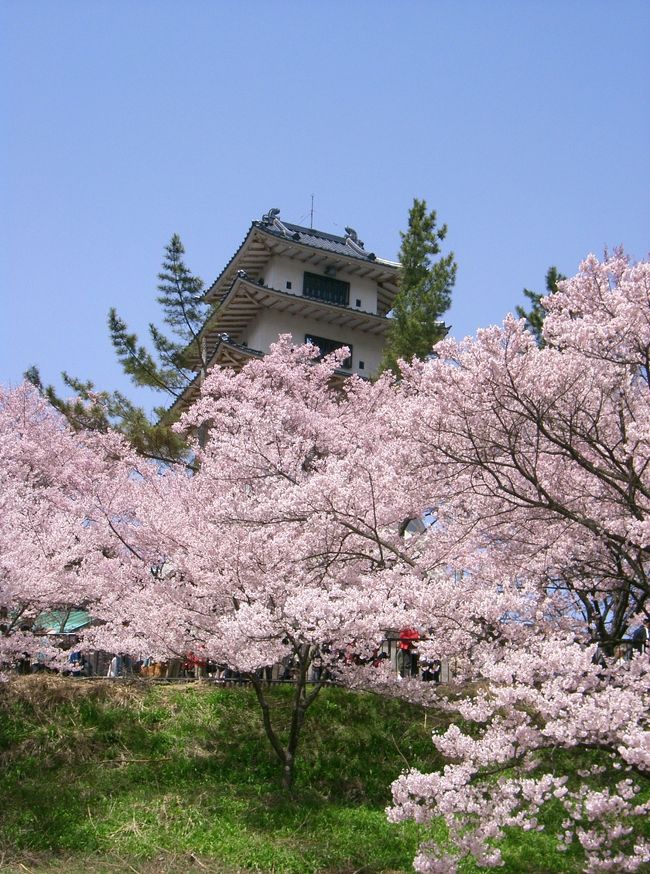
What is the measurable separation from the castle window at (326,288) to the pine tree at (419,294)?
4398mm

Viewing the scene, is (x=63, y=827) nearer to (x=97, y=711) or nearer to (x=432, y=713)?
(x=97, y=711)

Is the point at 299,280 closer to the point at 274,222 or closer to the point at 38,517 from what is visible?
the point at 274,222

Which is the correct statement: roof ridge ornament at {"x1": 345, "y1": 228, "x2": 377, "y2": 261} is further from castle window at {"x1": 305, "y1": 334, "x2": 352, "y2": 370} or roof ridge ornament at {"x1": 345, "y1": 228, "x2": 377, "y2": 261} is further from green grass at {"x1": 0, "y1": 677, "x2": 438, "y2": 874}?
green grass at {"x1": 0, "y1": 677, "x2": 438, "y2": 874}

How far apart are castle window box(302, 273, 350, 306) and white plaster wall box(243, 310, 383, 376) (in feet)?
2.90

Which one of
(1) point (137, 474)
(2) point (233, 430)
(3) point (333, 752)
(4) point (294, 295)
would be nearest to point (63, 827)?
(3) point (333, 752)

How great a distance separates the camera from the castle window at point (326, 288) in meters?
27.1

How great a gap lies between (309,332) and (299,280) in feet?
5.93

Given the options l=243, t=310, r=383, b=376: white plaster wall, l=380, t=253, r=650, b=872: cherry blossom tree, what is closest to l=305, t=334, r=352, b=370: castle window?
l=243, t=310, r=383, b=376: white plaster wall

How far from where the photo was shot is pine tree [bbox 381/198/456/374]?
2119 centimetres

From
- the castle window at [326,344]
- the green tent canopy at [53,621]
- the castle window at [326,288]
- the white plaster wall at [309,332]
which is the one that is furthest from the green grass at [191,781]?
the castle window at [326,288]

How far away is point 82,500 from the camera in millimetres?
17062

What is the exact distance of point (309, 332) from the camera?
88.2 ft

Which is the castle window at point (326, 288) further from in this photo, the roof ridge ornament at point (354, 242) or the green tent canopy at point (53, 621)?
the green tent canopy at point (53, 621)

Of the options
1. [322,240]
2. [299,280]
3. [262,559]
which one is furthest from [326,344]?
[262,559]
